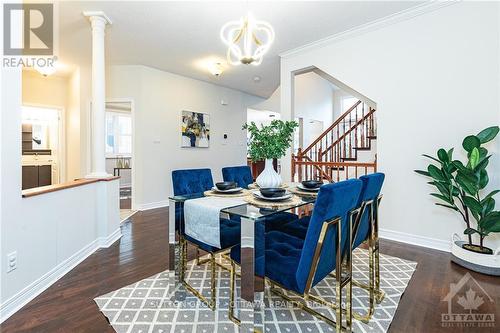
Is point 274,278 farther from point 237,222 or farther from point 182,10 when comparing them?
point 182,10

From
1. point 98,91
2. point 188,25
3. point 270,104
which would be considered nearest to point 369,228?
point 188,25

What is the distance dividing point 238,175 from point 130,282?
1471mm

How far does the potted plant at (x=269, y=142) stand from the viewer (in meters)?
2.06

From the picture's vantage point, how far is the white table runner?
1.69 meters

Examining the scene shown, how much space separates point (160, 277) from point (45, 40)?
3.80 m

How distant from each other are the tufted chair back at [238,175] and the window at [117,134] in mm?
5587

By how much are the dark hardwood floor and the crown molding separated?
2.69 meters

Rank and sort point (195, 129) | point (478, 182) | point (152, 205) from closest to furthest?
1. point (478, 182)
2. point (152, 205)
3. point (195, 129)

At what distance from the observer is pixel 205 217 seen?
1.73 meters

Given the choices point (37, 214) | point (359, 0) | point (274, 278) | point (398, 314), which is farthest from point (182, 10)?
point (398, 314)

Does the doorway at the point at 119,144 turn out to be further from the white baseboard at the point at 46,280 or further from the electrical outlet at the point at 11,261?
the electrical outlet at the point at 11,261

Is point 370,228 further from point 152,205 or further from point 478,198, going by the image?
point 152,205

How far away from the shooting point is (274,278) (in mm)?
1438

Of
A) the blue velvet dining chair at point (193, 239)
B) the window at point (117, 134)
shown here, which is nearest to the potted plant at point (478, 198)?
the blue velvet dining chair at point (193, 239)
